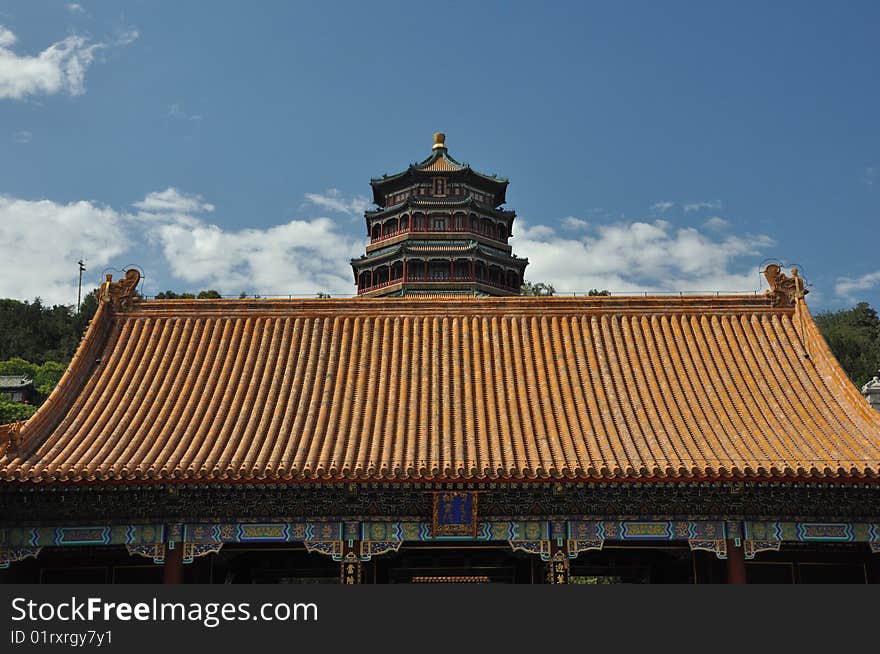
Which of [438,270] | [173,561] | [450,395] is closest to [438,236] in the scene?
[438,270]

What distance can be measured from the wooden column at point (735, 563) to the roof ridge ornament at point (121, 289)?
1192 cm

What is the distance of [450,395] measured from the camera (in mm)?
14859

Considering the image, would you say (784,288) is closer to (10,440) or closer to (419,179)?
(10,440)

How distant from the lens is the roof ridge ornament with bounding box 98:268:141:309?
1694 centimetres

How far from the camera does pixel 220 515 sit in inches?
520

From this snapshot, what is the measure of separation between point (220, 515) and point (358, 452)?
Answer: 7.60 ft

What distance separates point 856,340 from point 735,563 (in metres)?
58.6

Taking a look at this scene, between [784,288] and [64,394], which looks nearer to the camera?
[64,394]

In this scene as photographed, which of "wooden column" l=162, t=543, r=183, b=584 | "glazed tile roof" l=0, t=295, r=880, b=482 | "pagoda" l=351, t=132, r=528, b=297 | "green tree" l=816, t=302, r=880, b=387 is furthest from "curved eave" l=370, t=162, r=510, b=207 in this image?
"green tree" l=816, t=302, r=880, b=387

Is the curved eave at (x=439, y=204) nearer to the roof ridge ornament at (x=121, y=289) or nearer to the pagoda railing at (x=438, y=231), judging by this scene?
the pagoda railing at (x=438, y=231)

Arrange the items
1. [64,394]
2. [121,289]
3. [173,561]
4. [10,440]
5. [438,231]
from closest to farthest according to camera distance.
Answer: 1. [10,440]
2. [173,561]
3. [64,394]
4. [121,289]
5. [438,231]

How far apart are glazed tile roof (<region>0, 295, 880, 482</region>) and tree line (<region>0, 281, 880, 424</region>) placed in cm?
4600

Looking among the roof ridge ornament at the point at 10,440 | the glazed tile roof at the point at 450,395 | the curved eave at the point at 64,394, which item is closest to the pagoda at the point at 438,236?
the glazed tile roof at the point at 450,395

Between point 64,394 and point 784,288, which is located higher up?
point 784,288
